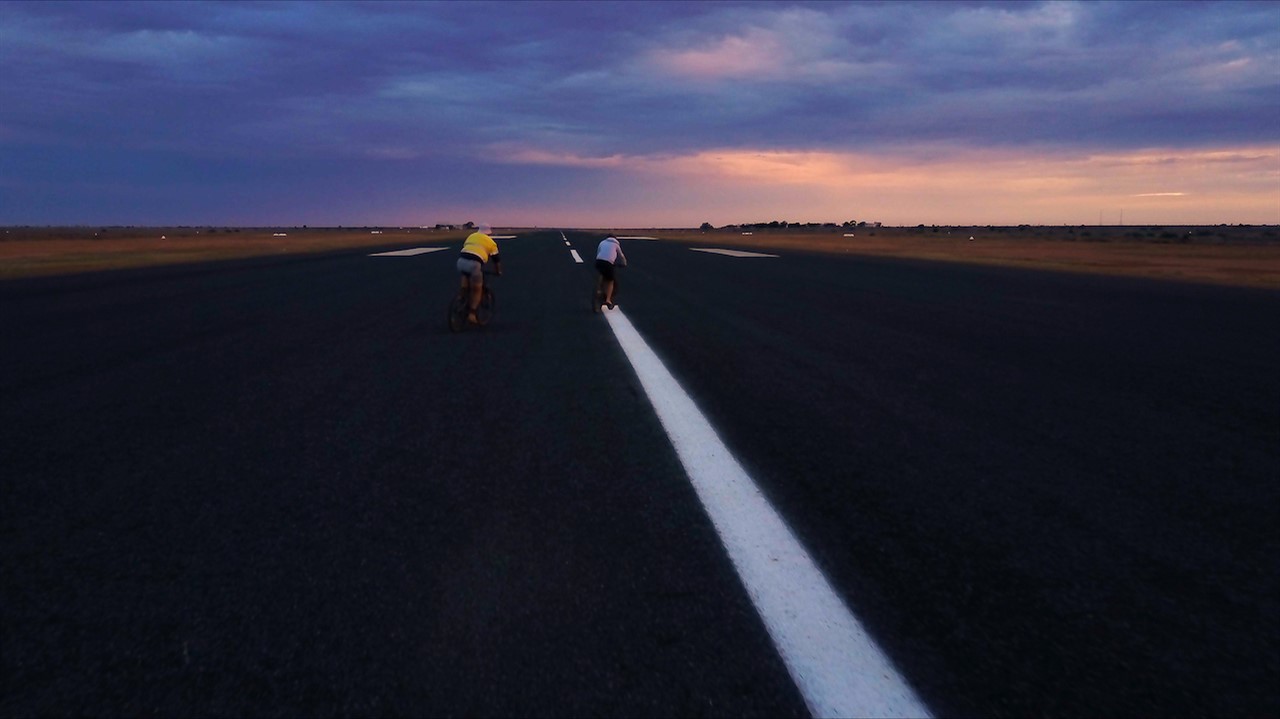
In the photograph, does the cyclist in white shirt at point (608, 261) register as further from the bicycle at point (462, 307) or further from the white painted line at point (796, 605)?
the white painted line at point (796, 605)

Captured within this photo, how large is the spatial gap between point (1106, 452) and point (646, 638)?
3.89 m

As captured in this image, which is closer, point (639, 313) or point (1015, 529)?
point (1015, 529)

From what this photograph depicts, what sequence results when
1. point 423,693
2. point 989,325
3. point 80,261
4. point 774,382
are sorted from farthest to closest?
point 80,261, point 989,325, point 774,382, point 423,693

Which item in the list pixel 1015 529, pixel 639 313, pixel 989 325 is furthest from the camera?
pixel 639 313

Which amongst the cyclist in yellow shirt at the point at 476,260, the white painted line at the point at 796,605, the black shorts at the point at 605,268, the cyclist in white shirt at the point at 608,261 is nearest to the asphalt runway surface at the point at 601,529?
the white painted line at the point at 796,605

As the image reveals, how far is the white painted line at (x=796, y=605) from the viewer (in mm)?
2893

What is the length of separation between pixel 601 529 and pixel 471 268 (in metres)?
8.13

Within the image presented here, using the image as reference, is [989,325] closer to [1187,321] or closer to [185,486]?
[1187,321]

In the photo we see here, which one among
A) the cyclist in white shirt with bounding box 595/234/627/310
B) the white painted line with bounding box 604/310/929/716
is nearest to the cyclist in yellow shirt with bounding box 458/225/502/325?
the cyclist in white shirt with bounding box 595/234/627/310

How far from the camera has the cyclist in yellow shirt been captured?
39.3 ft

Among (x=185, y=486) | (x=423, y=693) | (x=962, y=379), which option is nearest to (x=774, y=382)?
(x=962, y=379)

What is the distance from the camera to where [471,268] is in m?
12.1

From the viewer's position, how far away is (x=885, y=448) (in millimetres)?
6000

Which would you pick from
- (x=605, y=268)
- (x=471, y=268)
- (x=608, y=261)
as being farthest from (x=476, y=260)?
(x=605, y=268)
